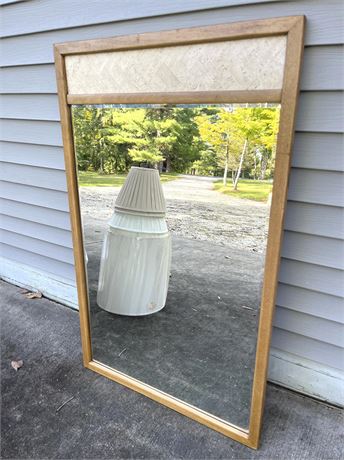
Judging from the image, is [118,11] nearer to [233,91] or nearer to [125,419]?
[233,91]

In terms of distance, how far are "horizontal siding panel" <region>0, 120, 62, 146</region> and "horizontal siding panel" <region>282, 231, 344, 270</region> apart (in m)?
1.30

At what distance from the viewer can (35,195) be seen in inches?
82.7

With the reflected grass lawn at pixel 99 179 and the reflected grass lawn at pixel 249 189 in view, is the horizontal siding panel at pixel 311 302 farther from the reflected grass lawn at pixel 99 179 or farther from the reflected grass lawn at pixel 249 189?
the reflected grass lawn at pixel 99 179

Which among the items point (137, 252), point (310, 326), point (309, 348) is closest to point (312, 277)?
point (310, 326)

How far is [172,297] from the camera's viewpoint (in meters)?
1.53

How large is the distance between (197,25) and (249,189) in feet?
2.10

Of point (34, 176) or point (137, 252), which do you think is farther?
point (34, 176)

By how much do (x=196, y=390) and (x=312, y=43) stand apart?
1391 millimetres

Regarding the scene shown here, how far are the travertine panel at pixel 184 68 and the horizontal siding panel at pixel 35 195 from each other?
0.81 m

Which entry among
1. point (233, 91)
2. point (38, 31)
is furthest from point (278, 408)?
point (38, 31)

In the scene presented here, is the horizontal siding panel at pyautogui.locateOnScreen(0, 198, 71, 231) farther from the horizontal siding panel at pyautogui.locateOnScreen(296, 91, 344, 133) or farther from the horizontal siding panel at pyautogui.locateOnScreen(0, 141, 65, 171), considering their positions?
the horizontal siding panel at pyautogui.locateOnScreen(296, 91, 344, 133)

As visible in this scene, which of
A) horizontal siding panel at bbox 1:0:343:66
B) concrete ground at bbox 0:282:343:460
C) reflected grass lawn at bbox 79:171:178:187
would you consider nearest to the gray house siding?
horizontal siding panel at bbox 1:0:343:66

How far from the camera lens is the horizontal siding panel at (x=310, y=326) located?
1411mm

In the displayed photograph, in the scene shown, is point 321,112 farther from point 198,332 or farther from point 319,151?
point 198,332
